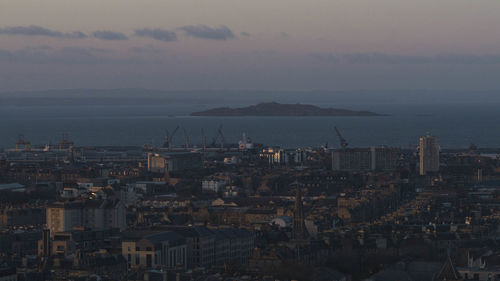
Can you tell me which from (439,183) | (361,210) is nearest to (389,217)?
(361,210)

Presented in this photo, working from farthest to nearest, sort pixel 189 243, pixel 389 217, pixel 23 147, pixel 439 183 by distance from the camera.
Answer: pixel 23 147 < pixel 439 183 < pixel 389 217 < pixel 189 243

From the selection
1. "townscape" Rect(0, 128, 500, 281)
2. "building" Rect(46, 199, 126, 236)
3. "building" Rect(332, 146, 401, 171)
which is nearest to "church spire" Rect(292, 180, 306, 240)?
"townscape" Rect(0, 128, 500, 281)

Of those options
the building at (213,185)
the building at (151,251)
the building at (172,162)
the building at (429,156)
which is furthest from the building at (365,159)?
the building at (151,251)

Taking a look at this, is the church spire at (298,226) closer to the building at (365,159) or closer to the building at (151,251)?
the building at (151,251)

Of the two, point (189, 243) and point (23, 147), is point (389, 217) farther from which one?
point (23, 147)

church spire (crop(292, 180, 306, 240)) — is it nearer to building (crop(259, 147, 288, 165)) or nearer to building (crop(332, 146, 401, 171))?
building (crop(332, 146, 401, 171))

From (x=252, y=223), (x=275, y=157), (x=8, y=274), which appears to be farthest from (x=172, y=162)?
(x=8, y=274)
